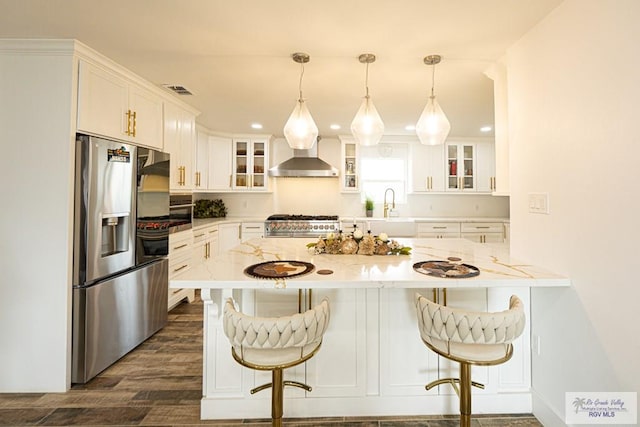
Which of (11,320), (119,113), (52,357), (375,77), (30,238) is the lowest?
(52,357)

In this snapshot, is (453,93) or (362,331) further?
(453,93)

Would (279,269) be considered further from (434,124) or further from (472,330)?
(434,124)

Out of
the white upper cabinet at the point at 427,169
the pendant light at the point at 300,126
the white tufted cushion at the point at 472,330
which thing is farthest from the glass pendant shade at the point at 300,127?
the white upper cabinet at the point at 427,169

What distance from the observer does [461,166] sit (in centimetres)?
486

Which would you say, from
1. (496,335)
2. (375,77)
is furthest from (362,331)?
(375,77)

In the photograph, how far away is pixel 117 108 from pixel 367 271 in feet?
7.63

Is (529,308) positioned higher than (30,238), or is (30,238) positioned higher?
(30,238)

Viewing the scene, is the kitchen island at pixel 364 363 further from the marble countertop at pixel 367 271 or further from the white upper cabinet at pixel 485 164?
the white upper cabinet at pixel 485 164

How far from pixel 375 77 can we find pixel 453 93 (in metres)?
0.91

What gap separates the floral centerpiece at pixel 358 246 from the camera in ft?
6.85

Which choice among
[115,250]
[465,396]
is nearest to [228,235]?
[115,250]

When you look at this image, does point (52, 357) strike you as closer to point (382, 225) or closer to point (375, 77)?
point (375, 77)

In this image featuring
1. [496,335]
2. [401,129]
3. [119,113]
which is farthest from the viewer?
[401,129]

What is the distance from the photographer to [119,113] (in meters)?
2.37
